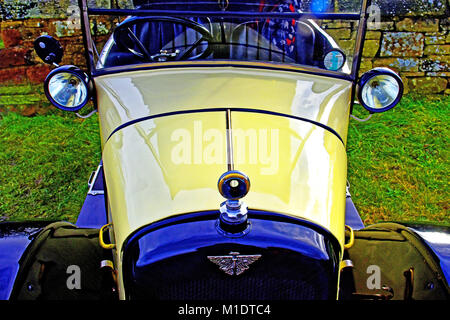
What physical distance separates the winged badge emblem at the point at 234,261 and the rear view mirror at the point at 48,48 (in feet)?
4.76

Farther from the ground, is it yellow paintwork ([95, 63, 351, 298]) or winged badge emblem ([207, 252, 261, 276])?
yellow paintwork ([95, 63, 351, 298])

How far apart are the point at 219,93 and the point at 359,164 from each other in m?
2.32

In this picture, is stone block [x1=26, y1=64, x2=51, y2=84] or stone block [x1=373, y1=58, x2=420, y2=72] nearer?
stone block [x1=26, y1=64, x2=51, y2=84]

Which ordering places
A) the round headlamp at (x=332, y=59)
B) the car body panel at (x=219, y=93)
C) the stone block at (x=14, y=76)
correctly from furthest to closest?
the stone block at (x=14, y=76), the round headlamp at (x=332, y=59), the car body panel at (x=219, y=93)

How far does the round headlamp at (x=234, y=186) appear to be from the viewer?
133 centimetres

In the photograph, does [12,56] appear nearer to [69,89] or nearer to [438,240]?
[69,89]

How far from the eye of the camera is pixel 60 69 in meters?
1.92

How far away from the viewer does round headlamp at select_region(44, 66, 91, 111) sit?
1945mm

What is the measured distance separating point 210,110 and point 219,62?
40 cm

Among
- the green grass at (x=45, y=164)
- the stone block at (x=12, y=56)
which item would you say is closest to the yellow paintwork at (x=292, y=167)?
the green grass at (x=45, y=164)

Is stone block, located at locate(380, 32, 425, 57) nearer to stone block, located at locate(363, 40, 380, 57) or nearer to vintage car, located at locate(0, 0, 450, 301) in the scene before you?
stone block, located at locate(363, 40, 380, 57)

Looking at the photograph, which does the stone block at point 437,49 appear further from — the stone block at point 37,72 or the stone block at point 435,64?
the stone block at point 37,72

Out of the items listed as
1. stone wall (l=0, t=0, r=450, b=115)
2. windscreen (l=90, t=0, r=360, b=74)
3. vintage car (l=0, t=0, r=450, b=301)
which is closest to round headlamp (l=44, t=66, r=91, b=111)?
vintage car (l=0, t=0, r=450, b=301)

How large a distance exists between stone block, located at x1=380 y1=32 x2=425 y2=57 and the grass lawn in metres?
0.59
